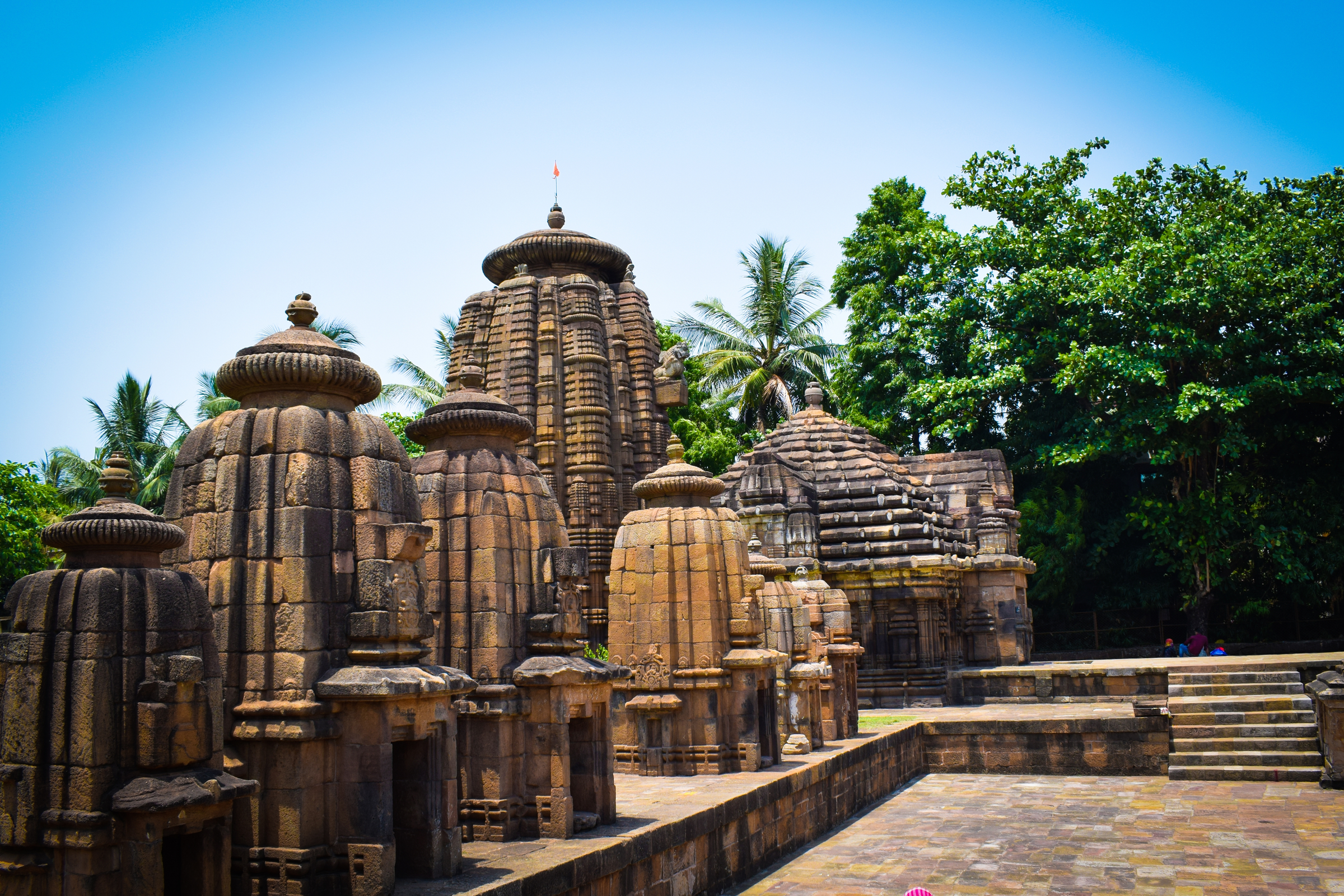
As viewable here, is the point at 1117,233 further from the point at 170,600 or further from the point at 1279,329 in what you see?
the point at 170,600

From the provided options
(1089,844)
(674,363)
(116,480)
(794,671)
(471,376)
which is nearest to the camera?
(116,480)

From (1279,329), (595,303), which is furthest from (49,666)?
(1279,329)

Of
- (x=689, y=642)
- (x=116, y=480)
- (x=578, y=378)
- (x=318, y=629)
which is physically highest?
(x=578, y=378)

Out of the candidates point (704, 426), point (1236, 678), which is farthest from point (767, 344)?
point (1236, 678)

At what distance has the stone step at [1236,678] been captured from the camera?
18.5 meters

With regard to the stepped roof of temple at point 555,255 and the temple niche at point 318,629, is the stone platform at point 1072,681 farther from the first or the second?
the temple niche at point 318,629

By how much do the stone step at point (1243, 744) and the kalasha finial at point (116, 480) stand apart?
16190 millimetres

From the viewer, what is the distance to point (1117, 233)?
29641 millimetres

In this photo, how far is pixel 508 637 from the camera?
9.84 meters

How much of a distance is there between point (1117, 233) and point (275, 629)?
2779 cm

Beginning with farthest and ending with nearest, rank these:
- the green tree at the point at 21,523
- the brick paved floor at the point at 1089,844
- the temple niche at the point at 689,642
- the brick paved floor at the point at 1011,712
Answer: the green tree at the point at 21,523 → the brick paved floor at the point at 1011,712 → the temple niche at the point at 689,642 → the brick paved floor at the point at 1089,844

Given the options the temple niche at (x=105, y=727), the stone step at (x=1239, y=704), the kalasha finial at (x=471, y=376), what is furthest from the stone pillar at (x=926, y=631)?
the temple niche at (x=105, y=727)

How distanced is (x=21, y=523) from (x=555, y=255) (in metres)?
12.8

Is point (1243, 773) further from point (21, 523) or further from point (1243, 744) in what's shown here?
point (21, 523)
